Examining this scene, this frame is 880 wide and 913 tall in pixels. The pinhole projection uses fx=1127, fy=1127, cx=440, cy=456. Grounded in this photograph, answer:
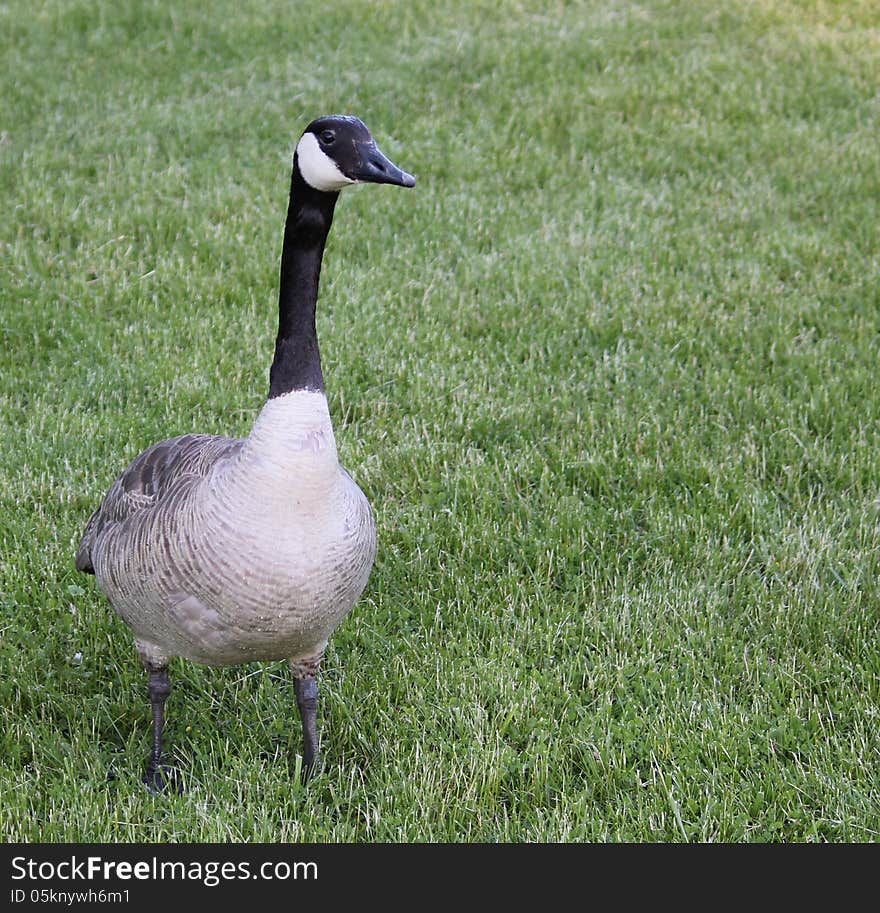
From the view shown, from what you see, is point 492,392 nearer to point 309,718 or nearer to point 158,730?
point 309,718

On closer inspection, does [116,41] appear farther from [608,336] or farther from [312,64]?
[608,336]

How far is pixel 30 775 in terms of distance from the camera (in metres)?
3.91

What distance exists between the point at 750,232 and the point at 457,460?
3668 mm

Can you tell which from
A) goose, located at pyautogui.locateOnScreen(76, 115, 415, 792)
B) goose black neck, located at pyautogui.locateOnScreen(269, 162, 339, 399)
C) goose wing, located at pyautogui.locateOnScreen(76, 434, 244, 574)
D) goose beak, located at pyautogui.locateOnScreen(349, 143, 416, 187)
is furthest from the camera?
goose wing, located at pyautogui.locateOnScreen(76, 434, 244, 574)

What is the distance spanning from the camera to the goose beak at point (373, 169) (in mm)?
3199

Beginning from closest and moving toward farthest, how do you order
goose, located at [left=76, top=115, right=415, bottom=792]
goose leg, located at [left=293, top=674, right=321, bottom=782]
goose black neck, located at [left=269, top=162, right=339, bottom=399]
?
goose, located at [left=76, top=115, right=415, bottom=792]
goose black neck, located at [left=269, top=162, right=339, bottom=399]
goose leg, located at [left=293, top=674, right=321, bottom=782]

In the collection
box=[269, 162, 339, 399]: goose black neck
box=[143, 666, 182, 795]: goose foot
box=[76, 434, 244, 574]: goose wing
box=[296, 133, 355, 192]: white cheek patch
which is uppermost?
box=[296, 133, 355, 192]: white cheek patch

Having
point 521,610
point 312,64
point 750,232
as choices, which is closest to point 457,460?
point 521,610

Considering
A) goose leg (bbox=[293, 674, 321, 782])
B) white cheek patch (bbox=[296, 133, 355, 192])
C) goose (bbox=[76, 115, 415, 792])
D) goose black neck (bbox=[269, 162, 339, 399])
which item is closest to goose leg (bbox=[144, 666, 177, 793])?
goose (bbox=[76, 115, 415, 792])

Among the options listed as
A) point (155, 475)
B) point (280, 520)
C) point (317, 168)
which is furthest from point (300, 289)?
point (155, 475)

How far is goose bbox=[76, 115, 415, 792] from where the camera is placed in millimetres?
3311

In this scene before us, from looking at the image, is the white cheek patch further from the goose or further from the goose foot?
the goose foot

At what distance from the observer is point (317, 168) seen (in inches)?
130

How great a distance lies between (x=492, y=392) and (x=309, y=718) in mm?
2819
